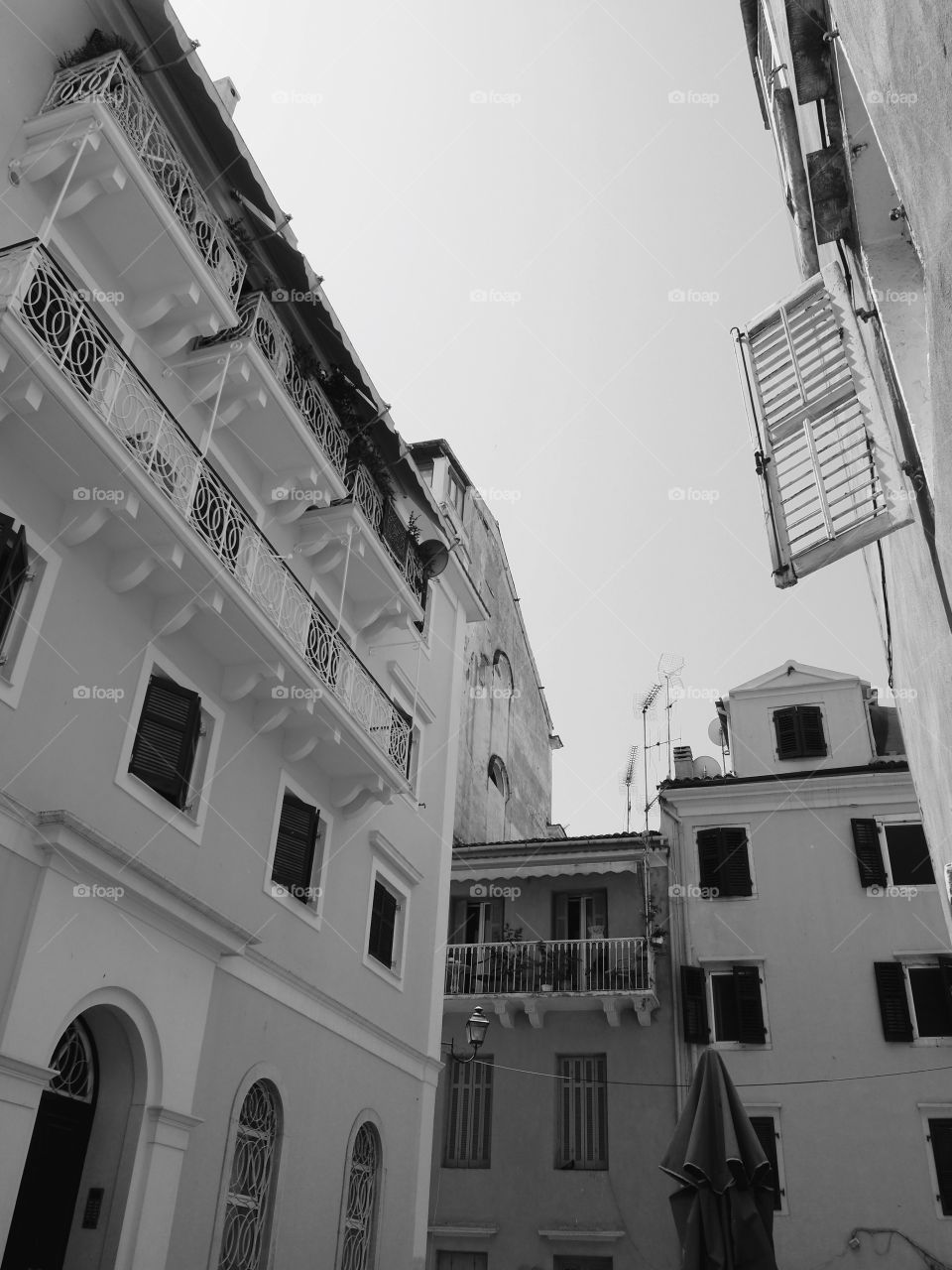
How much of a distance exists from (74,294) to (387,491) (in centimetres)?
742

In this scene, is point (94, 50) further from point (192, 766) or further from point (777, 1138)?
point (777, 1138)

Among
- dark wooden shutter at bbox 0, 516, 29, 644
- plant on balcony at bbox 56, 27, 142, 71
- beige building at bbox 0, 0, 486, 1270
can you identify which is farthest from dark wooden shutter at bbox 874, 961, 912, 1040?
plant on balcony at bbox 56, 27, 142, 71

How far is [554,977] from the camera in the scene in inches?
870

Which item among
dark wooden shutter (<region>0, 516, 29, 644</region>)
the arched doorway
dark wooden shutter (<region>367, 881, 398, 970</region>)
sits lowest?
the arched doorway

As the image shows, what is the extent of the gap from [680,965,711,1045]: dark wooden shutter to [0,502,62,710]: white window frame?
54.8ft

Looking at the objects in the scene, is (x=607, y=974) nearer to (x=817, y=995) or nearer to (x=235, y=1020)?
(x=817, y=995)

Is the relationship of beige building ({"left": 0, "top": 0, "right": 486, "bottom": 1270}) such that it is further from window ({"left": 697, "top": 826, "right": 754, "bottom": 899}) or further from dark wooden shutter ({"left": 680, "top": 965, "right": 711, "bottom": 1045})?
window ({"left": 697, "top": 826, "right": 754, "bottom": 899})

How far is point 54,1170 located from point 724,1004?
51.8 ft

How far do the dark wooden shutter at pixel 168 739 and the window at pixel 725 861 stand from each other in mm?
14998

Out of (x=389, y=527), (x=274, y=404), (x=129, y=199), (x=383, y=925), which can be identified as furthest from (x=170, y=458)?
(x=383, y=925)

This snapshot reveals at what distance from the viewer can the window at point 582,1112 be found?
68.9 feet

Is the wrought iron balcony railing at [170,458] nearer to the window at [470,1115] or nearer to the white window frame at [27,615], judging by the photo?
the white window frame at [27,615]

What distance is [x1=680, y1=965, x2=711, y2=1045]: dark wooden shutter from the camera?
21.3m

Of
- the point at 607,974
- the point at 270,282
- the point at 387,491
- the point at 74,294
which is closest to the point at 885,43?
the point at 74,294
